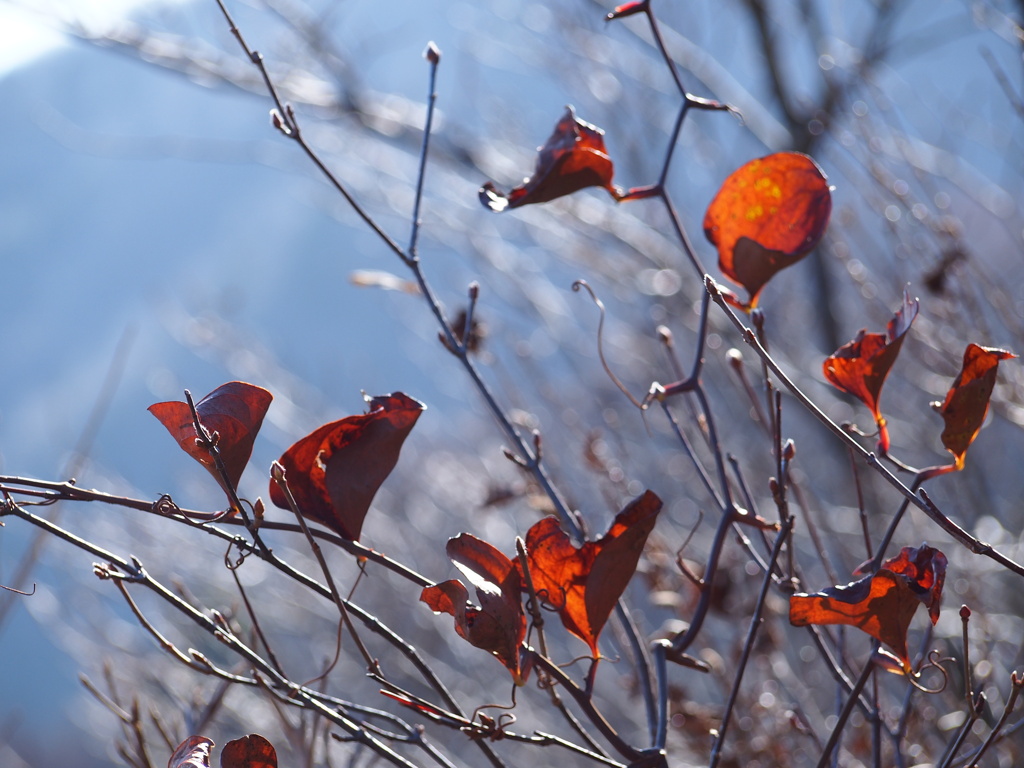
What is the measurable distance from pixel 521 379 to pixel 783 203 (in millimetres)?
3826

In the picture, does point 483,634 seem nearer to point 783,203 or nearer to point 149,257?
point 783,203

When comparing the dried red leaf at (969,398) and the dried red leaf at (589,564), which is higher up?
the dried red leaf at (969,398)

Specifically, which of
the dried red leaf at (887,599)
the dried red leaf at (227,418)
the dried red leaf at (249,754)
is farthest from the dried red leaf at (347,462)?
the dried red leaf at (887,599)

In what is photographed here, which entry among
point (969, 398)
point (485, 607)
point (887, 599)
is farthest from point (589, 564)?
point (969, 398)

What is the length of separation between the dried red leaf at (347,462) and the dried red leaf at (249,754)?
0.48 ft

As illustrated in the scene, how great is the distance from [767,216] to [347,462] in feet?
1.32

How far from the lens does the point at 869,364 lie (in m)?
0.62

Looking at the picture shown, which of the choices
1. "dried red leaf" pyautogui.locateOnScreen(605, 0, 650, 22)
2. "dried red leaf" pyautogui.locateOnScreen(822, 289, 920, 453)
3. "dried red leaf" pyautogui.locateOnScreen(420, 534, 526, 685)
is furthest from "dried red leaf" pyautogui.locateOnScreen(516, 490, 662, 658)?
"dried red leaf" pyautogui.locateOnScreen(605, 0, 650, 22)

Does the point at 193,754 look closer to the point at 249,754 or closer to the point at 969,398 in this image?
the point at 249,754

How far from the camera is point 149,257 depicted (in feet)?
28.1

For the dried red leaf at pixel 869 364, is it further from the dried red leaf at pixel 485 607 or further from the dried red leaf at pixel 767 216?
the dried red leaf at pixel 485 607

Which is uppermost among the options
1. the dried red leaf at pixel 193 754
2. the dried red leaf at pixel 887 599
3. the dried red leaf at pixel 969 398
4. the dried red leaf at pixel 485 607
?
the dried red leaf at pixel 969 398

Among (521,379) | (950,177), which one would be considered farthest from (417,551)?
(950,177)

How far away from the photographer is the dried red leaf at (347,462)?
59 centimetres
